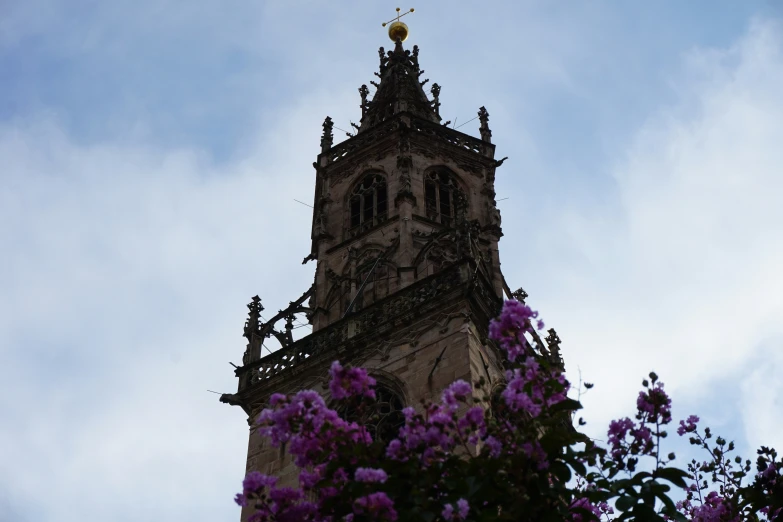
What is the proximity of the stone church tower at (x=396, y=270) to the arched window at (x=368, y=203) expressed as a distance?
0.04m

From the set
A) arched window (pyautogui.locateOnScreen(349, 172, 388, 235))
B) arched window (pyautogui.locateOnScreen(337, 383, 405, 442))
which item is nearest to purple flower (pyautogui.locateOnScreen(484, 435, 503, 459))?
arched window (pyautogui.locateOnScreen(337, 383, 405, 442))

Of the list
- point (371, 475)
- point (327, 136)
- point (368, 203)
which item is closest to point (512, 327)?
point (371, 475)

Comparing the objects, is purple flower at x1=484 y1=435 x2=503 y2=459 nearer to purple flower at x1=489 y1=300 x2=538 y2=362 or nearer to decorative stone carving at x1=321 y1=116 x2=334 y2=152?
purple flower at x1=489 y1=300 x2=538 y2=362

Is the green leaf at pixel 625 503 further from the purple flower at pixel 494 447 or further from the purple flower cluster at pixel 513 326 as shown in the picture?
the purple flower cluster at pixel 513 326

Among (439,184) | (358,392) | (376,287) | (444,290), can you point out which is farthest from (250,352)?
(358,392)

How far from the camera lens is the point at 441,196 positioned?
3097cm

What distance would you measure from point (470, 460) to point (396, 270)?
17.5m

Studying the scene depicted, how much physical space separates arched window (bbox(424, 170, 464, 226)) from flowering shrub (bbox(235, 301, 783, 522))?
19096 mm

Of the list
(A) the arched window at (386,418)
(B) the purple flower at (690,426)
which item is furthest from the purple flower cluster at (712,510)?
(A) the arched window at (386,418)

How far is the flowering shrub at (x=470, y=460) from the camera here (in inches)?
371

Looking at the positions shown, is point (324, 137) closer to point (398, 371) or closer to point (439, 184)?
point (439, 184)

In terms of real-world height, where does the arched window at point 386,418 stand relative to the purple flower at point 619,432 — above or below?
above

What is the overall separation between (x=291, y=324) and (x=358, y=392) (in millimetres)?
17633

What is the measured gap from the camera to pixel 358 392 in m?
10.1
